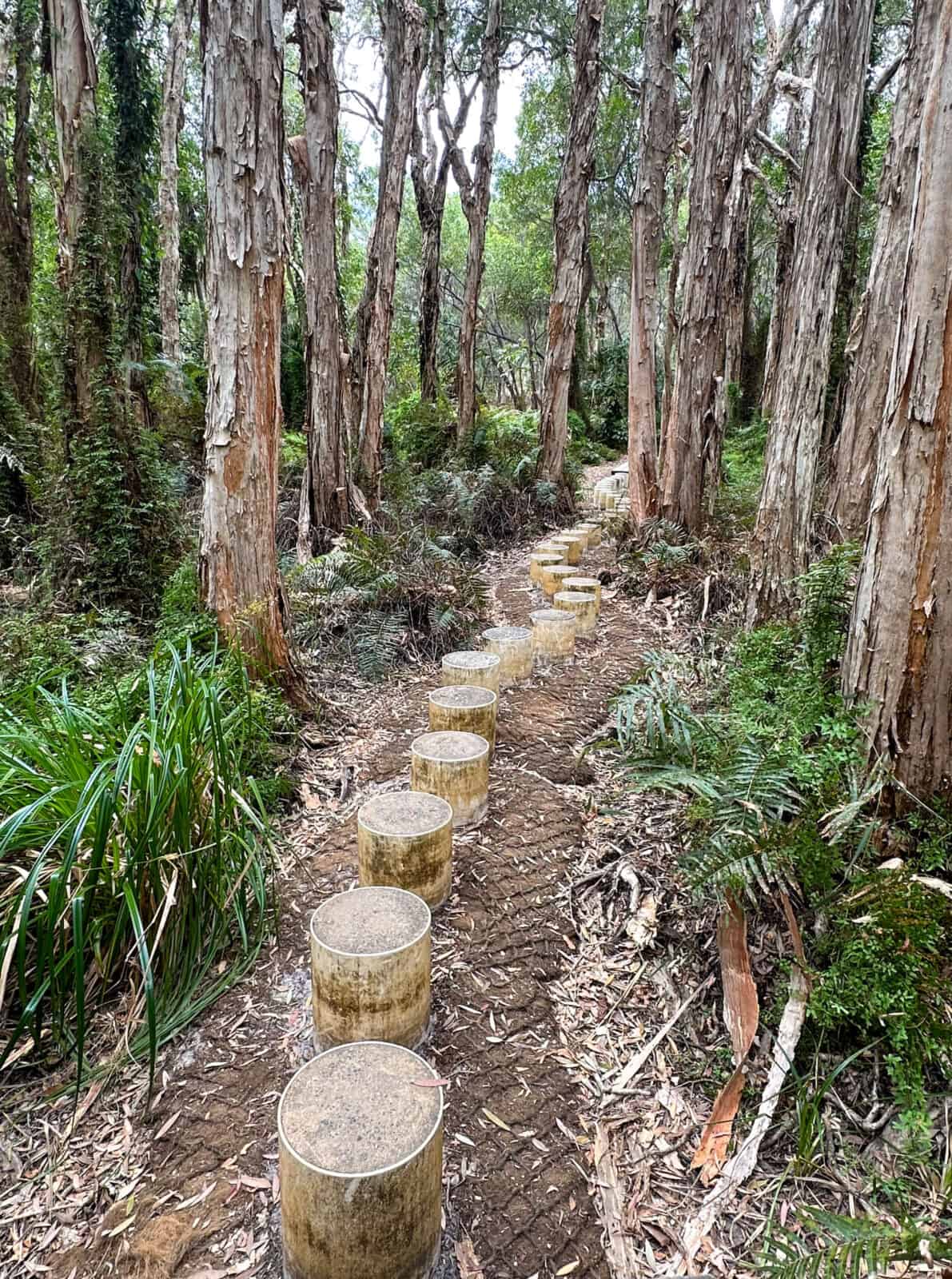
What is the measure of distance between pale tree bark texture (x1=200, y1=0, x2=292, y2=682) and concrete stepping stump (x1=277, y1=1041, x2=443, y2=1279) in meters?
2.57

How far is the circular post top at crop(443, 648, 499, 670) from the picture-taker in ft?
13.4

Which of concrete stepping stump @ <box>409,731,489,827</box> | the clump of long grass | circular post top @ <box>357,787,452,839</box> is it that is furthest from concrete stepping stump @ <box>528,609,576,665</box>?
the clump of long grass

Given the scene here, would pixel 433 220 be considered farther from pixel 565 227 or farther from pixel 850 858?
pixel 850 858

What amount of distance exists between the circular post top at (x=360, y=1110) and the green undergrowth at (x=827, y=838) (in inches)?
43.0

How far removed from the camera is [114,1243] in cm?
168

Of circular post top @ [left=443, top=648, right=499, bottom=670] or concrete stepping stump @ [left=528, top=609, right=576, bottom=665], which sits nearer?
circular post top @ [left=443, top=648, right=499, bottom=670]

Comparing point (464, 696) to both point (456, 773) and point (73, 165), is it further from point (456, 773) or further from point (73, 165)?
point (73, 165)

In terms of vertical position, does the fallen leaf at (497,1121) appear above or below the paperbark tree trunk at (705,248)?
below

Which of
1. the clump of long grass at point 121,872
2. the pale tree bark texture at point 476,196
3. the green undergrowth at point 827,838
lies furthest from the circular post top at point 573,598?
the pale tree bark texture at point 476,196

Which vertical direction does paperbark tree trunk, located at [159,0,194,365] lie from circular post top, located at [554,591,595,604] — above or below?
above

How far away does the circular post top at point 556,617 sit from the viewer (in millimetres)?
4949

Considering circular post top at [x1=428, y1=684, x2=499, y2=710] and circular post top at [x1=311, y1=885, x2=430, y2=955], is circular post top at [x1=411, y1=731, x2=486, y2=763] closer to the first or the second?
circular post top at [x1=428, y1=684, x2=499, y2=710]

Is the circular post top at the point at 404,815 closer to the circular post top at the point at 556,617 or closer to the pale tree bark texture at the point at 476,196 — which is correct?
the circular post top at the point at 556,617

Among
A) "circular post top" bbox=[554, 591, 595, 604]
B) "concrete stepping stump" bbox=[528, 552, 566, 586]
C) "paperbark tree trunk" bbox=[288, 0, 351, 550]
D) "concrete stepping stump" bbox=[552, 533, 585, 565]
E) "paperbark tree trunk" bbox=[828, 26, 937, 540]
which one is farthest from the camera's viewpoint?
"concrete stepping stump" bbox=[552, 533, 585, 565]
